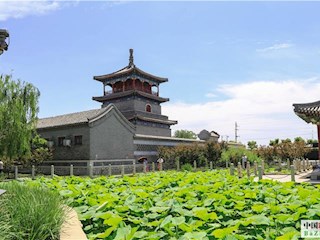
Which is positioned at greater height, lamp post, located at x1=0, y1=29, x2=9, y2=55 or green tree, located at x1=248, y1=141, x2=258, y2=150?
lamp post, located at x1=0, y1=29, x2=9, y2=55

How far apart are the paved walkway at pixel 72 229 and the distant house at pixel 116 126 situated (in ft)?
60.1

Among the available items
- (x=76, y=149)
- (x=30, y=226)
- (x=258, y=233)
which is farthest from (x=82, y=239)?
(x=76, y=149)

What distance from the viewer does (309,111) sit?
1233cm

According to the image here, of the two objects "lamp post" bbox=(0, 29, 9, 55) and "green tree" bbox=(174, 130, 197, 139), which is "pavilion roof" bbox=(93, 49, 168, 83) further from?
"lamp post" bbox=(0, 29, 9, 55)

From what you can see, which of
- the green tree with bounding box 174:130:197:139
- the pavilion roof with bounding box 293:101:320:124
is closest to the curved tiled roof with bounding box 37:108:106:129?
the pavilion roof with bounding box 293:101:320:124

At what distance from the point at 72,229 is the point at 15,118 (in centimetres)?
1625

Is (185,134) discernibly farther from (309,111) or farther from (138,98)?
(309,111)

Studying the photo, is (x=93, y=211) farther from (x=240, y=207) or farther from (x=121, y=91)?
(x=121, y=91)

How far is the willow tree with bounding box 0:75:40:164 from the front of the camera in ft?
58.5

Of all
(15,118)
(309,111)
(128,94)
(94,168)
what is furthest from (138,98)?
(309,111)

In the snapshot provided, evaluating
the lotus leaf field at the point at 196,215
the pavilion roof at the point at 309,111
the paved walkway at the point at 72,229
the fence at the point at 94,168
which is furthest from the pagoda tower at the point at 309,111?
the paved walkway at the point at 72,229

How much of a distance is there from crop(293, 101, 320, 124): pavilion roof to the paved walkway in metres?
10.7

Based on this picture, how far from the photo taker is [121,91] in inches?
1289

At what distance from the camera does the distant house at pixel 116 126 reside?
2239 cm
